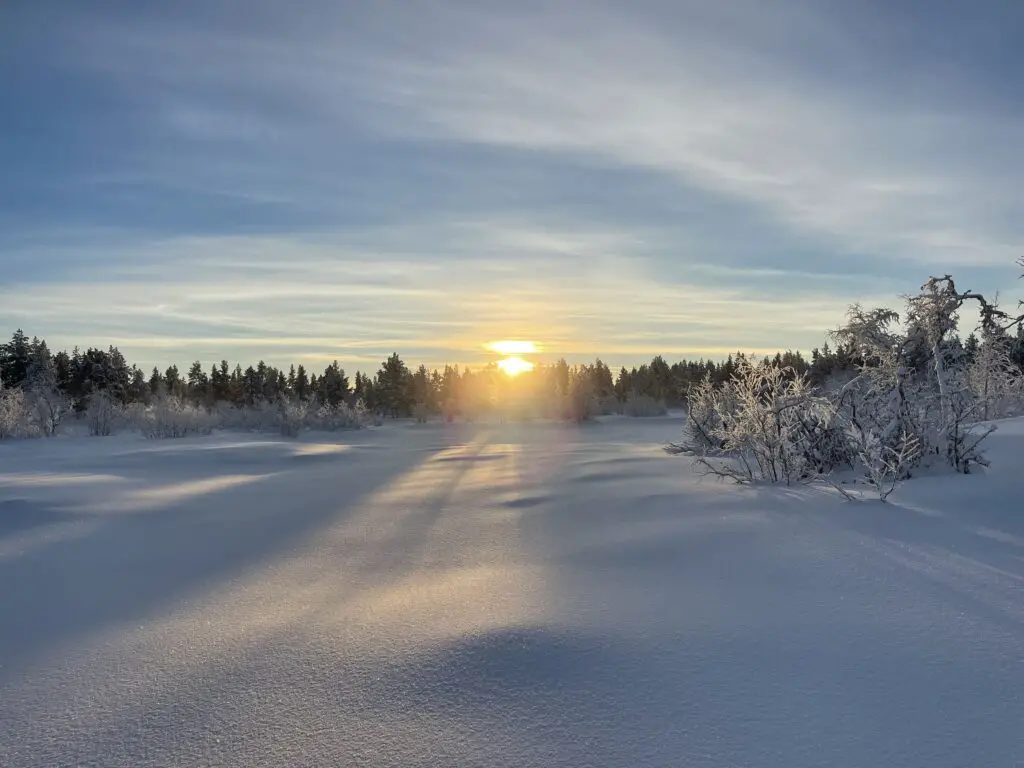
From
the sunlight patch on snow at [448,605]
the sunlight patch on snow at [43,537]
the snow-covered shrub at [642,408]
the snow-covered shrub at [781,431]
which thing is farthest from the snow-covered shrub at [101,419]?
the snow-covered shrub at [642,408]

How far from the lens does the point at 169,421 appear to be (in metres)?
24.2

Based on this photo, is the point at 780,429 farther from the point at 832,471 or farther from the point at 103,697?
the point at 103,697

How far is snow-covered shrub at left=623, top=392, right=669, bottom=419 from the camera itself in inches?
1742

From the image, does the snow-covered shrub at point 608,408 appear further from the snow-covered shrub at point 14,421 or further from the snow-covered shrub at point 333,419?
the snow-covered shrub at point 14,421

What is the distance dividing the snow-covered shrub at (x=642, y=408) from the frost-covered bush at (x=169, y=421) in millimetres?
24984

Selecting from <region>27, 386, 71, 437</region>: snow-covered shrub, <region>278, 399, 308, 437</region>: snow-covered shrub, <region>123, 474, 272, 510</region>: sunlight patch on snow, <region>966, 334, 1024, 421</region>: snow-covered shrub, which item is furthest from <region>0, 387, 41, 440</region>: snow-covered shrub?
<region>966, 334, 1024, 421</region>: snow-covered shrub

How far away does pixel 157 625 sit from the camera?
384cm

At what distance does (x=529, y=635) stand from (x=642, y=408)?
41883mm

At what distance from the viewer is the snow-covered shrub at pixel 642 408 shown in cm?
4425

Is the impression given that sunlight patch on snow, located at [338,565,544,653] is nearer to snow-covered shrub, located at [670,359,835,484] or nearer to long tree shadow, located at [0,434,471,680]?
long tree shadow, located at [0,434,471,680]

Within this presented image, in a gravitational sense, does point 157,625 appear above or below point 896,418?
below

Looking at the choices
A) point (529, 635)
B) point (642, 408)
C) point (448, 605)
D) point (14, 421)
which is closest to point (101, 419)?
point (14, 421)

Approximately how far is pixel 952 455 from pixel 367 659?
7685 mm

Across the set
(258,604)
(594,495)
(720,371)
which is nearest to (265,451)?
(594,495)
